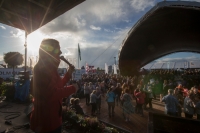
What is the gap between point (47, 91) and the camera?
1.59 m

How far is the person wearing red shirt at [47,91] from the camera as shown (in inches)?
63.4

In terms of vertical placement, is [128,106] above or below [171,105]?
below

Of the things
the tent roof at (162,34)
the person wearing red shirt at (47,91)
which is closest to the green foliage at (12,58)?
the tent roof at (162,34)

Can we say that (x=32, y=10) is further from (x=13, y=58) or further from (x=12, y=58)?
(x=12, y=58)

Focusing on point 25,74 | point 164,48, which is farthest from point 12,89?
point 164,48

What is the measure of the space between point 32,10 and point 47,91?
213 centimetres

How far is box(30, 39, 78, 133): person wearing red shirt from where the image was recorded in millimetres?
1609

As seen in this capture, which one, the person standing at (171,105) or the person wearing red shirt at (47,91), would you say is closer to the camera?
the person wearing red shirt at (47,91)

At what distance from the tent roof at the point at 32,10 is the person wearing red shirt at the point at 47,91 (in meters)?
1.33

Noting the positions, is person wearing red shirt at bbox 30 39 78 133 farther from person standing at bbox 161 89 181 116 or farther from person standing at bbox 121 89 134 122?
person standing at bbox 121 89 134 122

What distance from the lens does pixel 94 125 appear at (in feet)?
16.6

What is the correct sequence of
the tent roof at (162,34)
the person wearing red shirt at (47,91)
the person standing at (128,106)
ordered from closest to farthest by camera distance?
the person wearing red shirt at (47,91) < the person standing at (128,106) < the tent roof at (162,34)

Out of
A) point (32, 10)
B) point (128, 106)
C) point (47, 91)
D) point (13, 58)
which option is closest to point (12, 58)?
point (13, 58)

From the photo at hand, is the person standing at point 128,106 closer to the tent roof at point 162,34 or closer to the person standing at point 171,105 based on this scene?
the person standing at point 171,105
